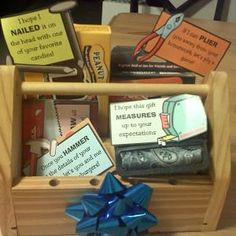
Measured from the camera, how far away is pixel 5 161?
55 centimetres

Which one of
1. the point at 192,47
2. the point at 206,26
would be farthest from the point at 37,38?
the point at 206,26

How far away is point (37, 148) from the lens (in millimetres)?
622

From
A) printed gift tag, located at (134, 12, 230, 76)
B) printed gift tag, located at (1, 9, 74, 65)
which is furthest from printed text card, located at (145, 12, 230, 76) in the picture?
printed gift tag, located at (1, 9, 74, 65)

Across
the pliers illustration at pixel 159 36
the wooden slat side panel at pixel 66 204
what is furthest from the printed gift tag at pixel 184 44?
the wooden slat side panel at pixel 66 204

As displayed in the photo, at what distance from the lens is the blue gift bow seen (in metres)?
0.53

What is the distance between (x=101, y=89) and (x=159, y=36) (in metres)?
0.16

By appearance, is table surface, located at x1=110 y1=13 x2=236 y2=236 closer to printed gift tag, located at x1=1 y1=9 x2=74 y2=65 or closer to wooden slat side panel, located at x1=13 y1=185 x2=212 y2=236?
wooden slat side panel, located at x1=13 y1=185 x2=212 y2=236

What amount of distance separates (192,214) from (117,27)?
28.1 inches

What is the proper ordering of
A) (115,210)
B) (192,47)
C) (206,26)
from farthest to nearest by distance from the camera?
(206,26), (192,47), (115,210)

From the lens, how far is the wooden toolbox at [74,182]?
1.82ft

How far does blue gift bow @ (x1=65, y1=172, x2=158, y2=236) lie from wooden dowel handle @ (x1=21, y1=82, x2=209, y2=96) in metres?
0.12

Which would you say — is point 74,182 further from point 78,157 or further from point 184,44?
point 184,44

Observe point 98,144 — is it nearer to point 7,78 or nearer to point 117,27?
point 7,78

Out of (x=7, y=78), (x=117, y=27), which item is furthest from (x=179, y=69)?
(x=117, y=27)
